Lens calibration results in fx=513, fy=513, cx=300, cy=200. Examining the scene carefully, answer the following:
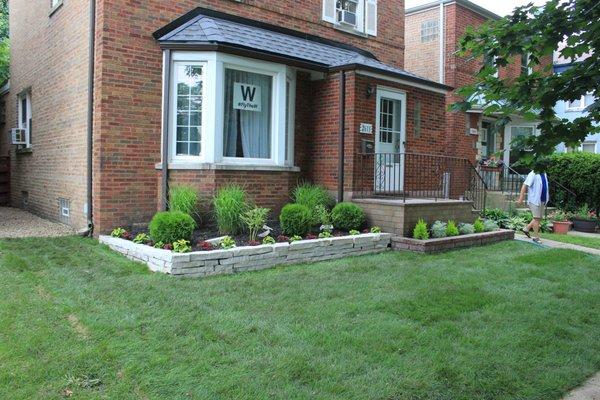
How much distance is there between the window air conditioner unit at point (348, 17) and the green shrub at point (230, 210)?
5742mm

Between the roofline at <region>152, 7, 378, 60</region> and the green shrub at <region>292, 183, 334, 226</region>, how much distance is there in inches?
129

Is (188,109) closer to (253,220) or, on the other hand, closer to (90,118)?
(90,118)

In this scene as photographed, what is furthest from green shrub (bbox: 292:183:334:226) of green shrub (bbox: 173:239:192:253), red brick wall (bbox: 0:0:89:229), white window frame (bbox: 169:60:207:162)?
red brick wall (bbox: 0:0:89:229)

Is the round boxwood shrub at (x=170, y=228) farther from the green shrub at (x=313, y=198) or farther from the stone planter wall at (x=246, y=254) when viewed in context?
the green shrub at (x=313, y=198)

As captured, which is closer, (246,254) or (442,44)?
(246,254)

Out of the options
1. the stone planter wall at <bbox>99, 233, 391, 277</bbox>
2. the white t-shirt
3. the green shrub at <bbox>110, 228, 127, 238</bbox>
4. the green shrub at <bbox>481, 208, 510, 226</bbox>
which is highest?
the white t-shirt

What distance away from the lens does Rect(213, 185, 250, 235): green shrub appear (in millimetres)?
7379

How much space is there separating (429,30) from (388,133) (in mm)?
8072

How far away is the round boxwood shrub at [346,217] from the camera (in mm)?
8352

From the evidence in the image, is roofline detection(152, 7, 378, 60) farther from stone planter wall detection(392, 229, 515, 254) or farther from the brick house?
stone planter wall detection(392, 229, 515, 254)

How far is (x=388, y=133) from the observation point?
34.0ft

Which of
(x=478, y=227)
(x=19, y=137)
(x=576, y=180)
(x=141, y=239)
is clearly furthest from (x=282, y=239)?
(x=576, y=180)

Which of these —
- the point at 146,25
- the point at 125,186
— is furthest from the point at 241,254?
the point at 146,25

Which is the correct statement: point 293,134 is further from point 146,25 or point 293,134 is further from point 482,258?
point 482,258
